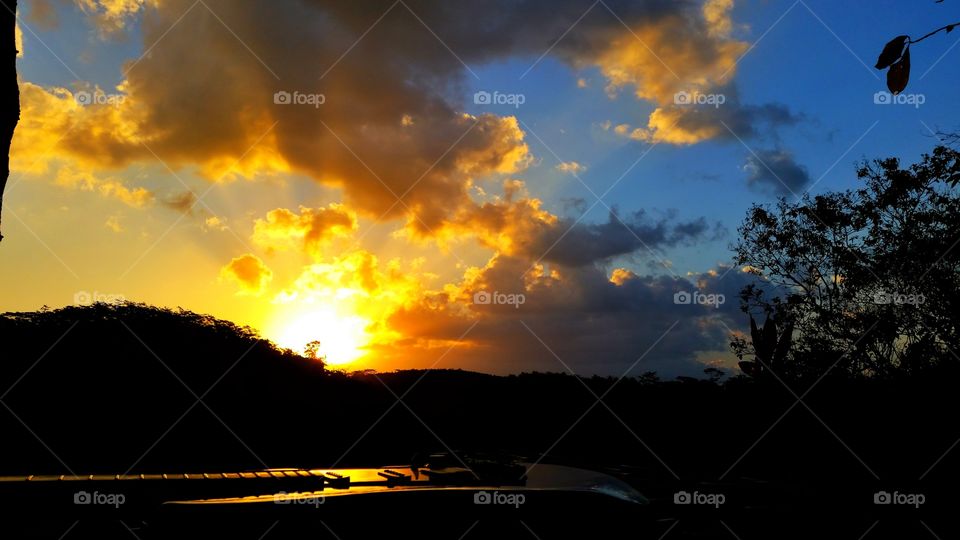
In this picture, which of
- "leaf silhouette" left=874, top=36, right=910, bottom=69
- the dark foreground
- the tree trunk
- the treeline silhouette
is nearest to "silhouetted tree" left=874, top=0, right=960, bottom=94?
"leaf silhouette" left=874, top=36, right=910, bottom=69

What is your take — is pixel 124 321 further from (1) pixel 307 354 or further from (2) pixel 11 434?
(1) pixel 307 354

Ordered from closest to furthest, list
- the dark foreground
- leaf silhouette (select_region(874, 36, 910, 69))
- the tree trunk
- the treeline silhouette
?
leaf silhouette (select_region(874, 36, 910, 69)) → the tree trunk → the dark foreground → the treeline silhouette

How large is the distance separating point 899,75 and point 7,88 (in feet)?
12.3

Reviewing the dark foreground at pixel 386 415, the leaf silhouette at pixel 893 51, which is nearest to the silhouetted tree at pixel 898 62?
the leaf silhouette at pixel 893 51

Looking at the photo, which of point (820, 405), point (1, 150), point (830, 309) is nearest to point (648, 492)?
point (1, 150)

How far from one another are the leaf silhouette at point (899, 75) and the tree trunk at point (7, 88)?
3.68 m

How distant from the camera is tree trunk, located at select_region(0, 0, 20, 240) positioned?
126 inches

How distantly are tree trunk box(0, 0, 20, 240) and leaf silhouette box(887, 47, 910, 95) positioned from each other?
145 inches

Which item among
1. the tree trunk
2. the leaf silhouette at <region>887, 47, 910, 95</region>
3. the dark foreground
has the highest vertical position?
the dark foreground

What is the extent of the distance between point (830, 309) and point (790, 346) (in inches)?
71.3

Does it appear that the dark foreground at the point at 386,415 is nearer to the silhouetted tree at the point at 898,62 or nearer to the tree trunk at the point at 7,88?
the tree trunk at the point at 7,88

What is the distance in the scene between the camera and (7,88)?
10.6 feet

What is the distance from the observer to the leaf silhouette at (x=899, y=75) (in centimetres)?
171

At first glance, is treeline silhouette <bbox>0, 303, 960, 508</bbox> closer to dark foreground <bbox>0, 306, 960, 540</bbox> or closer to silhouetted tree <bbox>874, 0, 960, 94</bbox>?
dark foreground <bbox>0, 306, 960, 540</bbox>
